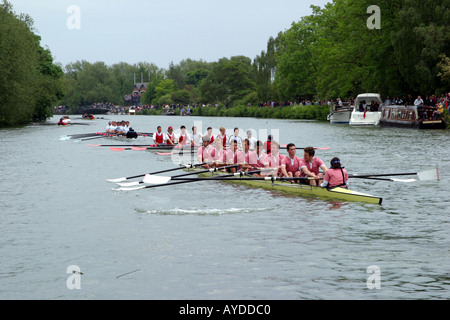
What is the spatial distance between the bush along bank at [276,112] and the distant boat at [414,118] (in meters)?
29.7

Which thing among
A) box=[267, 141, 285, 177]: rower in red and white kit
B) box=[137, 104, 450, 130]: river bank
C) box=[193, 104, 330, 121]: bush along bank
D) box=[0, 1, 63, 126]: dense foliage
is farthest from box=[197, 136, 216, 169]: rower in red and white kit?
box=[193, 104, 330, 121]: bush along bank

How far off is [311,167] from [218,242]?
5973 millimetres

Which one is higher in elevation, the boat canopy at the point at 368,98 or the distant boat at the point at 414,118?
the boat canopy at the point at 368,98

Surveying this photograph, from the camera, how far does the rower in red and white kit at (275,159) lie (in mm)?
19867

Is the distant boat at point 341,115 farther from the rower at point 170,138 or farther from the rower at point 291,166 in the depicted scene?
the rower at point 291,166

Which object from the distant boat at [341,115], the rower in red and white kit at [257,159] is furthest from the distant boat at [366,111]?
the rower in red and white kit at [257,159]

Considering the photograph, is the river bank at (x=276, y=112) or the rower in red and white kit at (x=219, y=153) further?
the river bank at (x=276, y=112)

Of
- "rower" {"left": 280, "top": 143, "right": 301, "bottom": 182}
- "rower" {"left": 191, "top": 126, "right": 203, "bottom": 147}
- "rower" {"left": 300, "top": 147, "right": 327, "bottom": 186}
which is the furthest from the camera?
"rower" {"left": 191, "top": 126, "right": 203, "bottom": 147}

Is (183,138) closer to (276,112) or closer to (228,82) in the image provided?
(276,112)

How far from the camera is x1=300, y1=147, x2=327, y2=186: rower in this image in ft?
58.5

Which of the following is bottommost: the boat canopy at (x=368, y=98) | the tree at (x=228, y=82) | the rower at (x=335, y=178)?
→ the rower at (x=335, y=178)

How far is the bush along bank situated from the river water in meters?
67.8

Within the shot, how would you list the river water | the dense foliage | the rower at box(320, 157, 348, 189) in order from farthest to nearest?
1. the dense foliage
2. the rower at box(320, 157, 348, 189)
3. the river water

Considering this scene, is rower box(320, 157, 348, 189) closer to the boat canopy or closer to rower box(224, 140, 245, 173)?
rower box(224, 140, 245, 173)
